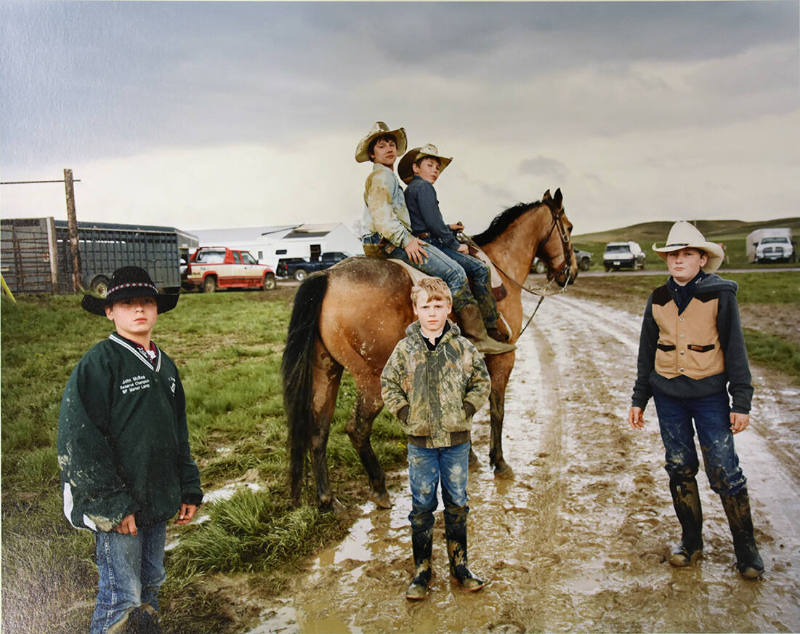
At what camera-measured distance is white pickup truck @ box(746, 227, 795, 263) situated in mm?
30953

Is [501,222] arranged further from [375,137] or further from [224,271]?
[224,271]

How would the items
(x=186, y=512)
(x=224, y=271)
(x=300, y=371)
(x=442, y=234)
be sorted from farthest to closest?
(x=224, y=271) → (x=442, y=234) → (x=300, y=371) → (x=186, y=512)

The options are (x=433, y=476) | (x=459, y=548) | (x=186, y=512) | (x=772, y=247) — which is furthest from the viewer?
(x=772, y=247)

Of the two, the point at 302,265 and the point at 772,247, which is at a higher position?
the point at 302,265

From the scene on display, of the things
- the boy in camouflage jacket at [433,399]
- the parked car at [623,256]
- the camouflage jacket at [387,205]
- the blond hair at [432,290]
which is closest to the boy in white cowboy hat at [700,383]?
the boy in camouflage jacket at [433,399]

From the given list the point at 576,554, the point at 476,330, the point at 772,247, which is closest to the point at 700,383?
the point at 576,554

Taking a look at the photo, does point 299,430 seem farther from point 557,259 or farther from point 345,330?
point 557,259

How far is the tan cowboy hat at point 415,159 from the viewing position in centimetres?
454

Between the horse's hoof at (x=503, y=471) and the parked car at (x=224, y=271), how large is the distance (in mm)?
12761

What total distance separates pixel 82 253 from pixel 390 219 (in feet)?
7.70

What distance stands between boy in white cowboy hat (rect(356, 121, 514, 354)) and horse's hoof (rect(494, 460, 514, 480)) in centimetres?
164

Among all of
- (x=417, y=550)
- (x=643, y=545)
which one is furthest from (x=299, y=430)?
(x=643, y=545)

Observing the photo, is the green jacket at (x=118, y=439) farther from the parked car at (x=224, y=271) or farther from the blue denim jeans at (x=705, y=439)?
the parked car at (x=224, y=271)

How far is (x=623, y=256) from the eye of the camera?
27625 mm
